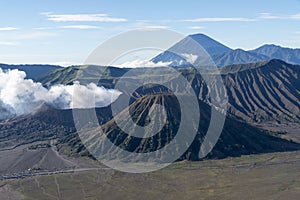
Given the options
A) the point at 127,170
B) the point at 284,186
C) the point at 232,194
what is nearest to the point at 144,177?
the point at 127,170

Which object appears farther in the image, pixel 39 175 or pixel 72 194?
pixel 39 175

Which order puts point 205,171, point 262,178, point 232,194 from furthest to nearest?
point 205,171 < point 262,178 < point 232,194

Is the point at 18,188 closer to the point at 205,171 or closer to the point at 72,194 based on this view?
the point at 72,194

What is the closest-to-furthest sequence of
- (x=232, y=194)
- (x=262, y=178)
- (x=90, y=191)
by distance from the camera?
(x=232, y=194) < (x=90, y=191) < (x=262, y=178)

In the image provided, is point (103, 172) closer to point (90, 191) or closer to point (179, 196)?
point (90, 191)

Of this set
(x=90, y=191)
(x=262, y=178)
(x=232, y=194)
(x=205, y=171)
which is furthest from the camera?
(x=205, y=171)

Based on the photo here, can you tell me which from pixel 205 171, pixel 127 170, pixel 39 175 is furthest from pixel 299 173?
pixel 39 175
